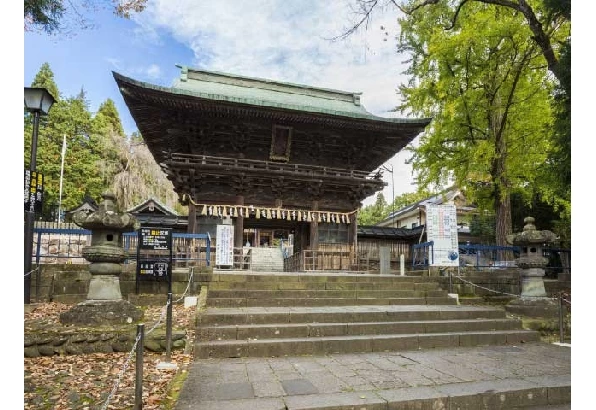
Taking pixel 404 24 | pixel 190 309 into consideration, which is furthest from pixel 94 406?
pixel 404 24

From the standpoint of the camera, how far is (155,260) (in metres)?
7.77

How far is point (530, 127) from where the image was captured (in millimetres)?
12734

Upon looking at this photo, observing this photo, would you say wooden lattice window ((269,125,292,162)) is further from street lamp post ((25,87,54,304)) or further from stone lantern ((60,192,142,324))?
stone lantern ((60,192,142,324))

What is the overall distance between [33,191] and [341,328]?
6.57 metres

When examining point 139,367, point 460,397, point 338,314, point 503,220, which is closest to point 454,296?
point 338,314

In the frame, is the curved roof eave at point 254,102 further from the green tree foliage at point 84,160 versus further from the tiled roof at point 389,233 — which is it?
the green tree foliage at point 84,160

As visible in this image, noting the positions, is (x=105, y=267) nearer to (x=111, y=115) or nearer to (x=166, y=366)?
(x=166, y=366)

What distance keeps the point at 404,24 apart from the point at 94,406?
15.5 m

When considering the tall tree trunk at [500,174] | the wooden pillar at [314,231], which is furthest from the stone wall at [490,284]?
the wooden pillar at [314,231]

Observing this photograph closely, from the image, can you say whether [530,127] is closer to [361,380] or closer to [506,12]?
[506,12]

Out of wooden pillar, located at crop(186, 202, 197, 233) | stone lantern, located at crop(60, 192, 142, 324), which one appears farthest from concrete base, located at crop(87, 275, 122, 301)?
wooden pillar, located at crop(186, 202, 197, 233)

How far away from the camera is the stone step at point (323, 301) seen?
7.24 metres

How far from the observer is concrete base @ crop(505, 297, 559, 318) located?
7.59 m

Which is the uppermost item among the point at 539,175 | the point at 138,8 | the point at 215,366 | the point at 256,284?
the point at 138,8
